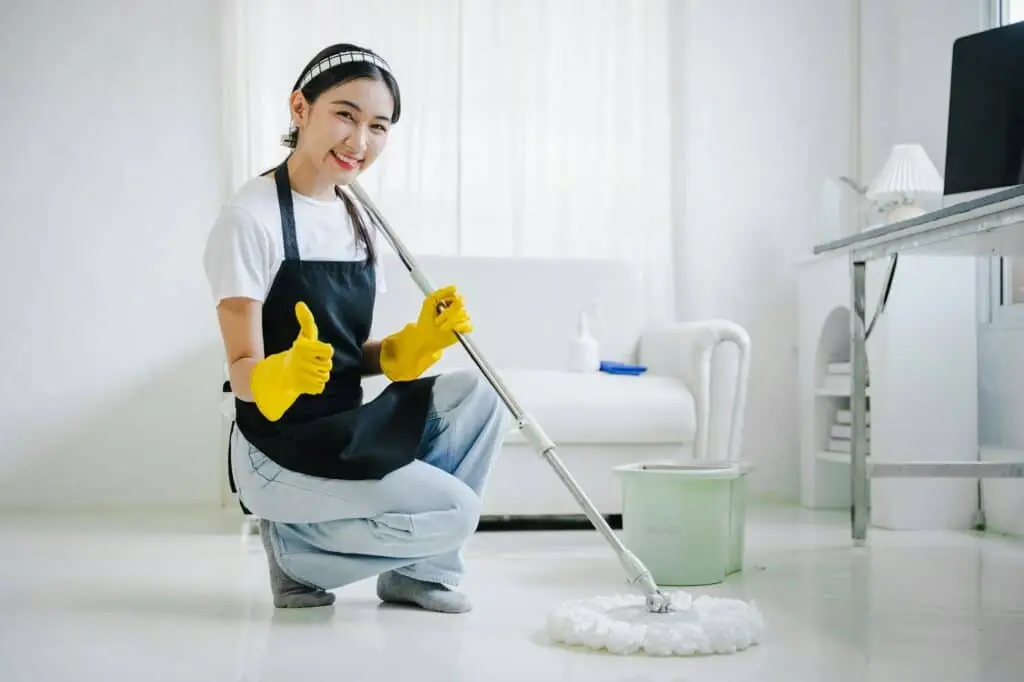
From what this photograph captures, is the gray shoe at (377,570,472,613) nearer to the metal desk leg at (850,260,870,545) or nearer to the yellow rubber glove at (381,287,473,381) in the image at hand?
the yellow rubber glove at (381,287,473,381)

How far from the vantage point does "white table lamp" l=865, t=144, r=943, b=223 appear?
3.41 meters

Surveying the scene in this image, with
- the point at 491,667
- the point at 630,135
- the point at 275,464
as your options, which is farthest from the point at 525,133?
the point at 491,667

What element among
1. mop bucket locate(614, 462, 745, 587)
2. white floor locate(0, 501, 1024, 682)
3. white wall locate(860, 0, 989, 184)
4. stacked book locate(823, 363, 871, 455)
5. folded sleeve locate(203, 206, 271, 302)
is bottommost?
white floor locate(0, 501, 1024, 682)

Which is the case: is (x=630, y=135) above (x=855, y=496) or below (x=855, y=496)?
above

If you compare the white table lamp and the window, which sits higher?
the white table lamp

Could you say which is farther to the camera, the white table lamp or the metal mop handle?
the white table lamp

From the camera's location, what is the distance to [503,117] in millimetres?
3906

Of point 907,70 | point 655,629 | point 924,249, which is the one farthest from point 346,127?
point 907,70

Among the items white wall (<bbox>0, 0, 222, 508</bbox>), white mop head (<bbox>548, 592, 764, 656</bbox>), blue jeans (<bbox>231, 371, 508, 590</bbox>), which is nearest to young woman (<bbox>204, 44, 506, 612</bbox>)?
blue jeans (<bbox>231, 371, 508, 590</bbox>)

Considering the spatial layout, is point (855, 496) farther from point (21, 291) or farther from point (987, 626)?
point (21, 291)

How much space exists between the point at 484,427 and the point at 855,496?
1.21 metres

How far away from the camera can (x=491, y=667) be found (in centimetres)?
151

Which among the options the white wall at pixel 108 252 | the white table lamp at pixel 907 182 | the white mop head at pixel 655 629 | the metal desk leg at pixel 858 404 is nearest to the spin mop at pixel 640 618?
the white mop head at pixel 655 629

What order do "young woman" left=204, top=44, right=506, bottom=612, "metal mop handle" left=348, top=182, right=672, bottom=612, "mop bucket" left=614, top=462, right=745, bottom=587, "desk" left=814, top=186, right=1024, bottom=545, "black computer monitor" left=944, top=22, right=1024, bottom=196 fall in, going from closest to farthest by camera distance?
"metal mop handle" left=348, top=182, right=672, bottom=612 < "young woman" left=204, top=44, right=506, bottom=612 < "desk" left=814, top=186, right=1024, bottom=545 < "mop bucket" left=614, top=462, right=745, bottom=587 < "black computer monitor" left=944, top=22, right=1024, bottom=196
